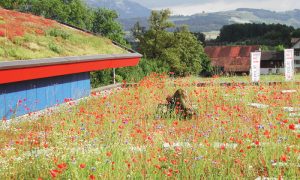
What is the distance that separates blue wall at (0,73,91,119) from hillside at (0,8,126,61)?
943 millimetres

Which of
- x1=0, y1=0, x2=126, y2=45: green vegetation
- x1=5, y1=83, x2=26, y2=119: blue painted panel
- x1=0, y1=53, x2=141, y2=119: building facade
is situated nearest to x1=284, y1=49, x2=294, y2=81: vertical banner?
x1=0, y1=53, x2=141, y2=119: building facade

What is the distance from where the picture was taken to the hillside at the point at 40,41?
50.4 ft

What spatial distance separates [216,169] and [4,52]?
9937 mm

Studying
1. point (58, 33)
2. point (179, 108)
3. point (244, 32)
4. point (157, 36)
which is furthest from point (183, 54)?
point (244, 32)

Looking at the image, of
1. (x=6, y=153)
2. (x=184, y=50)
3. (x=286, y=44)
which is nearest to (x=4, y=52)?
(x=6, y=153)

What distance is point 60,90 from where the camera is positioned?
16781 mm

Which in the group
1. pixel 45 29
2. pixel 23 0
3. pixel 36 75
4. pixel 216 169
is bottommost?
pixel 216 169

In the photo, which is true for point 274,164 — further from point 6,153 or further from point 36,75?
point 36,75

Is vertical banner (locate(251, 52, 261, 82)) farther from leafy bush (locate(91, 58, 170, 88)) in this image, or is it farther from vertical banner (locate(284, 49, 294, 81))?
leafy bush (locate(91, 58, 170, 88))

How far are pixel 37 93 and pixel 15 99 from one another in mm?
1274

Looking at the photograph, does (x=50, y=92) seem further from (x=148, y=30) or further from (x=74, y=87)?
(x=148, y=30)

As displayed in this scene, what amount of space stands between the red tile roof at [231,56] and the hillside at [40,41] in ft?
199

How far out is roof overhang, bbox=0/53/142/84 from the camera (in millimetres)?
12852

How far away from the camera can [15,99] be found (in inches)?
545
